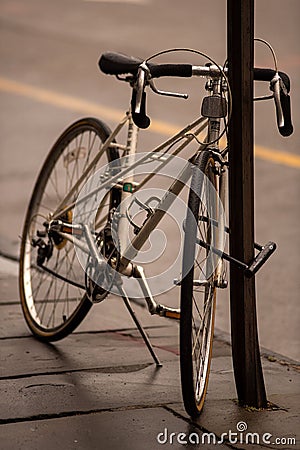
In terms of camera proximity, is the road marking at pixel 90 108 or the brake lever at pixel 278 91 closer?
the brake lever at pixel 278 91

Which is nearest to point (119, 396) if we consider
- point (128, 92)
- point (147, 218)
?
point (147, 218)

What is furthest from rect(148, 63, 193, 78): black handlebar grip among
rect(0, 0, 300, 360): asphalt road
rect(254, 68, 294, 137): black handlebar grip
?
rect(0, 0, 300, 360): asphalt road

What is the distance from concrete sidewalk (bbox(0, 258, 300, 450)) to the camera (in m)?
4.04

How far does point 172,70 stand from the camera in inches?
169

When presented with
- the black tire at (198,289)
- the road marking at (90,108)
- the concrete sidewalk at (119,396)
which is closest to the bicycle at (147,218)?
the black tire at (198,289)

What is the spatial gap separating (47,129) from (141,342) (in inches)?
235

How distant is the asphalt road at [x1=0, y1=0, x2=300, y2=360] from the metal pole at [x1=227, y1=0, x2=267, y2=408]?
129 centimetres

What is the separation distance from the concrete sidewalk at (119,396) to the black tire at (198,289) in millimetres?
152

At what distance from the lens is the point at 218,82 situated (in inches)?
171

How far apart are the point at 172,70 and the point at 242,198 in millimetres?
583

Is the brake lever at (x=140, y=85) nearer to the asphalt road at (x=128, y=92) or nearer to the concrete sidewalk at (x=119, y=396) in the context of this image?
the concrete sidewalk at (x=119, y=396)

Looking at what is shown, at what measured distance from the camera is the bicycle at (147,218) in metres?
4.17

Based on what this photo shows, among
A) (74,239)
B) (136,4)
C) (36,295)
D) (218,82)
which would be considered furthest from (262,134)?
(136,4)

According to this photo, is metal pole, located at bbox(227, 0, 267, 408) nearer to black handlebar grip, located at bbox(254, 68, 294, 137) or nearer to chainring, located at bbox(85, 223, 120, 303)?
black handlebar grip, located at bbox(254, 68, 294, 137)
